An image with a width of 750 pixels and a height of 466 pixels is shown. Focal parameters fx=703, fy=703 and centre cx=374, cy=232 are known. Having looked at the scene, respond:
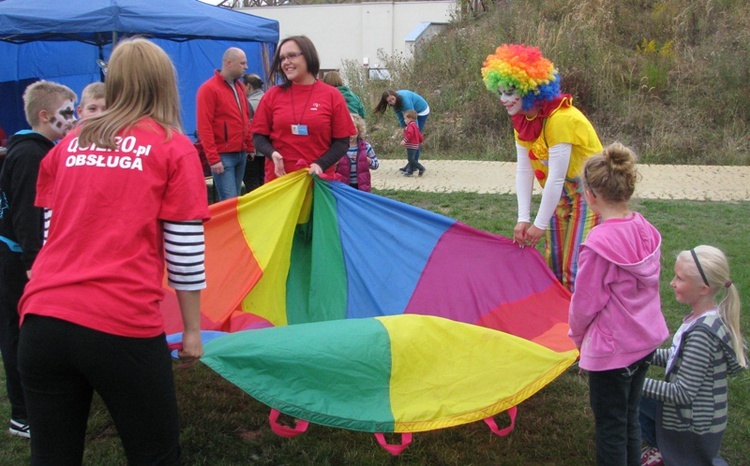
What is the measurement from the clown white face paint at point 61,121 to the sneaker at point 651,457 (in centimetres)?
285

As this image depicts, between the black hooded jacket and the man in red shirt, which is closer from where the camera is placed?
the black hooded jacket

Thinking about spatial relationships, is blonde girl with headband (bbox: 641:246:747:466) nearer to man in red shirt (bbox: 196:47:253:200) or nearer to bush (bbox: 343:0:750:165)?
man in red shirt (bbox: 196:47:253:200)

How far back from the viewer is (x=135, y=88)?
2018 millimetres

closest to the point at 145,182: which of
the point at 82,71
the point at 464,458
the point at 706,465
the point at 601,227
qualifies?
the point at 601,227

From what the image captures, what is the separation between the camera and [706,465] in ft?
9.19

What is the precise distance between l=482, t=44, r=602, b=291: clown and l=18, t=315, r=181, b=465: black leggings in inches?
87.4

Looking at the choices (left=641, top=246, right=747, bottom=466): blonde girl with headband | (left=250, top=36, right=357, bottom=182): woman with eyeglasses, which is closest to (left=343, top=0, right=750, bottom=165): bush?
(left=250, top=36, right=357, bottom=182): woman with eyeglasses

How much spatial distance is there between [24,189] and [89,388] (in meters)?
1.13

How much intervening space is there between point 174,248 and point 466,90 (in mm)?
12579

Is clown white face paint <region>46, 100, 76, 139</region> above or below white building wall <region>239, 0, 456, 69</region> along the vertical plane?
below

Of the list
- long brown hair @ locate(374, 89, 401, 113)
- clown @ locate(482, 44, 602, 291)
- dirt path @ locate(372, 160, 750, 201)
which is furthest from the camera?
long brown hair @ locate(374, 89, 401, 113)

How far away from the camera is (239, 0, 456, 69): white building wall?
21562mm

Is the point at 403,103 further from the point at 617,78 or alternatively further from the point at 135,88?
the point at 135,88

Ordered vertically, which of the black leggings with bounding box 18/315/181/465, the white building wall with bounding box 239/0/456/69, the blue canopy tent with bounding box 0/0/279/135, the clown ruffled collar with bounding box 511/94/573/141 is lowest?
the black leggings with bounding box 18/315/181/465
